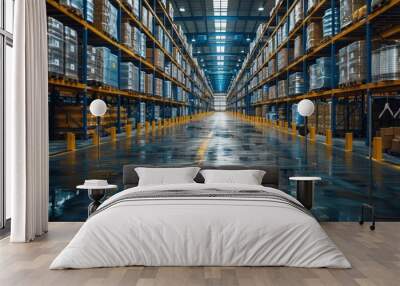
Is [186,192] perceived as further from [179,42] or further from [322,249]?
[179,42]

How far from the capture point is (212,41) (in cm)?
3338

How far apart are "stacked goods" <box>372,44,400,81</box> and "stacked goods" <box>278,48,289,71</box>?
10.4 meters

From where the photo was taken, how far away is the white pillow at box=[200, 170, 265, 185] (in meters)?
5.60

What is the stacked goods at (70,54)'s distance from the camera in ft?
35.2

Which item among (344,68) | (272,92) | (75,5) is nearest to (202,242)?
(75,5)

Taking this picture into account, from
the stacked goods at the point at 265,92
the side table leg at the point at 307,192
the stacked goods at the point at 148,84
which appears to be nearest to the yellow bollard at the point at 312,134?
the stacked goods at the point at 148,84

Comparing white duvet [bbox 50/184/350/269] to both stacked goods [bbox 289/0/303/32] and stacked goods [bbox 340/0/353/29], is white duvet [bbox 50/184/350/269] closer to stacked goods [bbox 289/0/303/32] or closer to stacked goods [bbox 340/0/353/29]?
stacked goods [bbox 340/0/353/29]

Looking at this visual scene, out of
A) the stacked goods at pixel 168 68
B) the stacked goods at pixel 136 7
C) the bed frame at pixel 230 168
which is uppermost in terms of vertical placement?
the stacked goods at pixel 136 7

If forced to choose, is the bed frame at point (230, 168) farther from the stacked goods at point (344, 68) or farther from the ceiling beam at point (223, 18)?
the ceiling beam at point (223, 18)

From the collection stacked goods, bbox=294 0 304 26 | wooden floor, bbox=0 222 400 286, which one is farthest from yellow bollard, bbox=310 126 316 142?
wooden floor, bbox=0 222 400 286

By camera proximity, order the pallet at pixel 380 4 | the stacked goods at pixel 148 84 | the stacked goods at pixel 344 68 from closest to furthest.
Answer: the pallet at pixel 380 4 → the stacked goods at pixel 344 68 → the stacked goods at pixel 148 84

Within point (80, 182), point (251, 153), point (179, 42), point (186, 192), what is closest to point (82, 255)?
point (186, 192)

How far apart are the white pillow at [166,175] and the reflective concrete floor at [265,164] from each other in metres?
0.95

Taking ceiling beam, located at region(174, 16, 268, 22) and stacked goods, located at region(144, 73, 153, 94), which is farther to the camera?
ceiling beam, located at region(174, 16, 268, 22)
